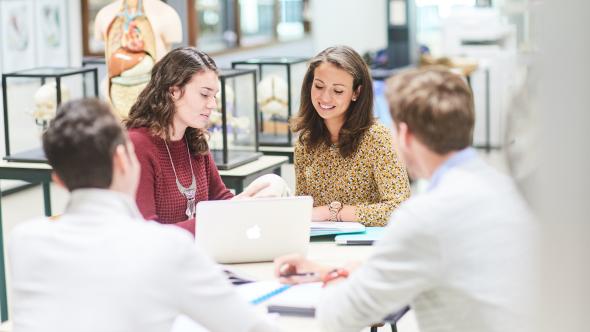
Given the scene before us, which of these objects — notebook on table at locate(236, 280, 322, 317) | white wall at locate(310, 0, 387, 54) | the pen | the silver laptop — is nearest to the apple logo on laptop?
the silver laptop

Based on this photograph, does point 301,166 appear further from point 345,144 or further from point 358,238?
point 358,238

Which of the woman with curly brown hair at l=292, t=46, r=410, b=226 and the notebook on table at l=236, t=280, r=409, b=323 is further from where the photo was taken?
the woman with curly brown hair at l=292, t=46, r=410, b=226

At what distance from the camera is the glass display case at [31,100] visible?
184 inches

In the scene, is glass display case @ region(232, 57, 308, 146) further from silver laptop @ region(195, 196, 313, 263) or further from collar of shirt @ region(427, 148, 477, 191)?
collar of shirt @ region(427, 148, 477, 191)

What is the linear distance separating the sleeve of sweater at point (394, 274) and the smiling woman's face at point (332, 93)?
150 centimetres

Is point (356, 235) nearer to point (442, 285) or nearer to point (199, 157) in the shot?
point (199, 157)

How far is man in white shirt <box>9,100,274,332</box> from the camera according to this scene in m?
1.63

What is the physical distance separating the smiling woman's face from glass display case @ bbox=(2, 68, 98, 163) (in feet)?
5.71

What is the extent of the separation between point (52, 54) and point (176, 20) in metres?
3.94

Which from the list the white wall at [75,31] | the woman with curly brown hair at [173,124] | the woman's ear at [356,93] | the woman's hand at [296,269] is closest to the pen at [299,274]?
the woman's hand at [296,269]

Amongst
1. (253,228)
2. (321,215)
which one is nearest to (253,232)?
(253,228)

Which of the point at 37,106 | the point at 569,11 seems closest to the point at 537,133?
the point at 569,11

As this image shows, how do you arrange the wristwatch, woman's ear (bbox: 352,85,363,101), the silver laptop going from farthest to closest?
1. woman's ear (bbox: 352,85,363,101)
2. the wristwatch
3. the silver laptop

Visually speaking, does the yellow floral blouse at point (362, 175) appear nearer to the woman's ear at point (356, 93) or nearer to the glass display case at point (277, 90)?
the woman's ear at point (356, 93)
